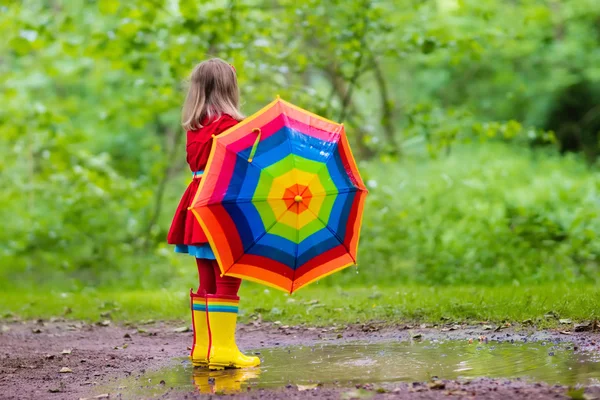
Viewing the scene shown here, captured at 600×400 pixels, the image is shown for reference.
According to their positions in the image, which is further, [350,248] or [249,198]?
[350,248]

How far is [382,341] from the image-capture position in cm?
581

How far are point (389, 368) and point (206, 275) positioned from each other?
53.7 inches

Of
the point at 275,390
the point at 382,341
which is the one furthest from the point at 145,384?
the point at 382,341

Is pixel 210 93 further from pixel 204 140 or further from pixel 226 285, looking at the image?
pixel 226 285

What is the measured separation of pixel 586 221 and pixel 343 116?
11.3ft

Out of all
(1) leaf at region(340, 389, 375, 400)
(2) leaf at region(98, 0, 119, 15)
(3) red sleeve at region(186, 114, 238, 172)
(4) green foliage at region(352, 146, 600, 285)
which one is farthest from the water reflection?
(2) leaf at region(98, 0, 119, 15)

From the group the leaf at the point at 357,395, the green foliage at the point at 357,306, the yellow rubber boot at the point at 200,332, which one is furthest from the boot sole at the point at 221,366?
the green foliage at the point at 357,306

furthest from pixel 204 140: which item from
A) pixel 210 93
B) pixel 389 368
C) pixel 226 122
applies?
pixel 389 368

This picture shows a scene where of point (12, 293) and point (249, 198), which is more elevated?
point (249, 198)

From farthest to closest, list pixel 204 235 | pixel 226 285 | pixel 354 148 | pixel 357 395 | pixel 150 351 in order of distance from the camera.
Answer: pixel 354 148
pixel 150 351
pixel 226 285
pixel 204 235
pixel 357 395

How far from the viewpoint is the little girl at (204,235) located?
5.00m

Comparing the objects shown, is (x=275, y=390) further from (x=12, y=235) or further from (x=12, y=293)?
(x=12, y=235)

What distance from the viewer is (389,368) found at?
4.62 m

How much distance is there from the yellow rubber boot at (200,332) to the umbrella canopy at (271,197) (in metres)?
0.63
